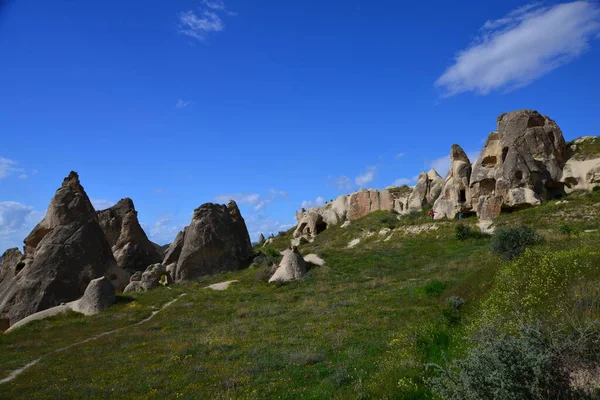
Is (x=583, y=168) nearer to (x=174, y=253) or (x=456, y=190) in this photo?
(x=456, y=190)

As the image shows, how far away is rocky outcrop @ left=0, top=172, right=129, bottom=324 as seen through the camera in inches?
1204

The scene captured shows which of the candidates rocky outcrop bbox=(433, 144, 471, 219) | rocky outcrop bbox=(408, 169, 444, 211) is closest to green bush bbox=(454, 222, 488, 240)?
rocky outcrop bbox=(433, 144, 471, 219)

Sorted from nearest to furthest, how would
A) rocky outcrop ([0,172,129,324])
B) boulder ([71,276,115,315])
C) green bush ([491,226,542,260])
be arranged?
green bush ([491,226,542,260])
boulder ([71,276,115,315])
rocky outcrop ([0,172,129,324])

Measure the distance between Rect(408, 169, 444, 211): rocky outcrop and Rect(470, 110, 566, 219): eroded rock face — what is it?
10.8m

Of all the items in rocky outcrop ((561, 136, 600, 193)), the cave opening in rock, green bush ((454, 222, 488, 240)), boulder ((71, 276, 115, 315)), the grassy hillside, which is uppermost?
the cave opening in rock

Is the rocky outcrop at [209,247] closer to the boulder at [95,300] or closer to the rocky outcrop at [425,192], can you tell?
the boulder at [95,300]

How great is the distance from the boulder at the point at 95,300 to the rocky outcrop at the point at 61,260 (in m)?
4.63

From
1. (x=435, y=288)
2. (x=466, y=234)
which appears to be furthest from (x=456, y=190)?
(x=435, y=288)

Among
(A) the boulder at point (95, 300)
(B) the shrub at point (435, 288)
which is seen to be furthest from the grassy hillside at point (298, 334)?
(A) the boulder at point (95, 300)

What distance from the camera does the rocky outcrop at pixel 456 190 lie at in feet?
149

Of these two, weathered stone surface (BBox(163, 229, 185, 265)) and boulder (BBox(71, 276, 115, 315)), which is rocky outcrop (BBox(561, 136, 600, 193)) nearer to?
weathered stone surface (BBox(163, 229, 185, 265))

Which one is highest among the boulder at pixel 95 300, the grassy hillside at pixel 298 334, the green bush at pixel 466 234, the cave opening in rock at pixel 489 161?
the cave opening in rock at pixel 489 161

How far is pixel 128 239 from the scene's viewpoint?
157ft

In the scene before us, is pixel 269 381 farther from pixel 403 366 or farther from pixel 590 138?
pixel 590 138
